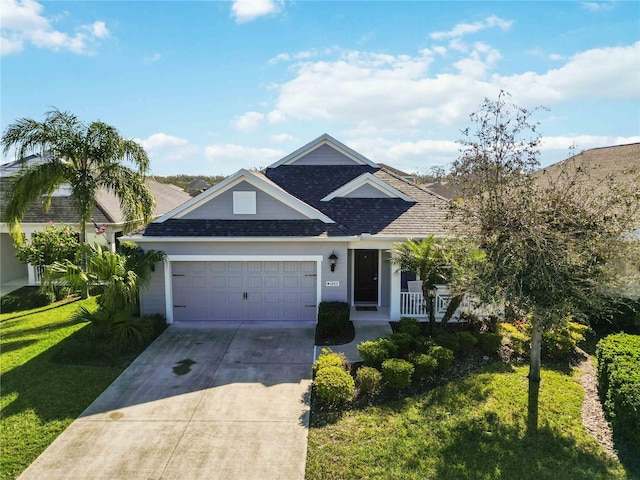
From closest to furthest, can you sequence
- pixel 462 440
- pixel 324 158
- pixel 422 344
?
pixel 462 440 < pixel 422 344 < pixel 324 158

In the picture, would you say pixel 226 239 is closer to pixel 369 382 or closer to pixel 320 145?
pixel 369 382

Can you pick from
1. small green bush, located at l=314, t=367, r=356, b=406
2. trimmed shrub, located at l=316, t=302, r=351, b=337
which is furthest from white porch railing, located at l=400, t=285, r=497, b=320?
small green bush, located at l=314, t=367, r=356, b=406

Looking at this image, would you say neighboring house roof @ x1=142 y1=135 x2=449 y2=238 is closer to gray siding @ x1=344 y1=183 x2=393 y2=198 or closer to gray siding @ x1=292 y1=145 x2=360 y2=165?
gray siding @ x1=344 y1=183 x2=393 y2=198

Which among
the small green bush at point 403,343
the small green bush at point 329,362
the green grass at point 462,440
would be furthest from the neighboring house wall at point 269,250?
the green grass at point 462,440

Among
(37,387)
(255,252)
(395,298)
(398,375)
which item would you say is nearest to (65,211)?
(255,252)

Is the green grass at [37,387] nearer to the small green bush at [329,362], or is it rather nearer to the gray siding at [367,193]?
the small green bush at [329,362]

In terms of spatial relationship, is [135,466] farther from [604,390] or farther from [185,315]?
[604,390]
